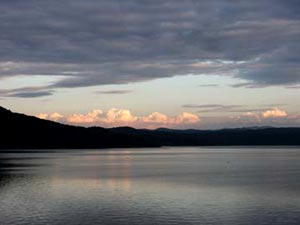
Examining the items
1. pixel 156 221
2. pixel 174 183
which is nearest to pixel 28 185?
pixel 174 183

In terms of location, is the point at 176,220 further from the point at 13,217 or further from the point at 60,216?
the point at 13,217

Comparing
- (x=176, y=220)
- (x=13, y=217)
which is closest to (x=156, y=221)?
(x=176, y=220)

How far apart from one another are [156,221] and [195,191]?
96.9 ft

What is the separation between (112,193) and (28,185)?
21426 millimetres

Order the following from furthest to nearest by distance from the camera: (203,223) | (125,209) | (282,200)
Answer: (282,200), (125,209), (203,223)

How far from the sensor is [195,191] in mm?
82500

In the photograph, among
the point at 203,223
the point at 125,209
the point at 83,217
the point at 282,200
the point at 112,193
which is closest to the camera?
the point at 203,223

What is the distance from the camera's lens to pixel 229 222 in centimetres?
5338

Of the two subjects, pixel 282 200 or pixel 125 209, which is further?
pixel 282 200

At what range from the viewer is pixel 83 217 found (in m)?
56.5

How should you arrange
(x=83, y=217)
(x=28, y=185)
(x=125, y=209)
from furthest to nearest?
(x=28, y=185), (x=125, y=209), (x=83, y=217)

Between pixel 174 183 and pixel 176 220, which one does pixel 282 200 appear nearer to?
pixel 176 220

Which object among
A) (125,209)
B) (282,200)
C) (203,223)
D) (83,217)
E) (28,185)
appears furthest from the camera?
(28,185)

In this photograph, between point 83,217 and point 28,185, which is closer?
point 83,217
